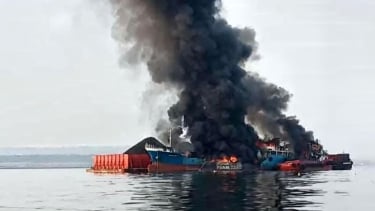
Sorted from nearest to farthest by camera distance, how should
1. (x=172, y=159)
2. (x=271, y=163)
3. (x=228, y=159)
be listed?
1. (x=172, y=159)
2. (x=228, y=159)
3. (x=271, y=163)

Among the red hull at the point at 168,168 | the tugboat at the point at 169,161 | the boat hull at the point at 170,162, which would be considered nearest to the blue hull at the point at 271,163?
the tugboat at the point at 169,161

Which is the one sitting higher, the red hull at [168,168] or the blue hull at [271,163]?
the blue hull at [271,163]

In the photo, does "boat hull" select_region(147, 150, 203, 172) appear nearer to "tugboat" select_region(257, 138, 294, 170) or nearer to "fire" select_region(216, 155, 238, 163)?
"fire" select_region(216, 155, 238, 163)

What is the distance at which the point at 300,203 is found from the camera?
59281mm

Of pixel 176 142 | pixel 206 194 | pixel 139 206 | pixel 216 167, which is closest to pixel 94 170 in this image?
pixel 176 142

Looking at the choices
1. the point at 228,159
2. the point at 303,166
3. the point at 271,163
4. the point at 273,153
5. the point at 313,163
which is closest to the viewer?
the point at 228,159

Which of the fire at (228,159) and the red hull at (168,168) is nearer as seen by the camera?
the red hull at (168,168)

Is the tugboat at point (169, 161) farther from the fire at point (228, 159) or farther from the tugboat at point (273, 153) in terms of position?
the tugboat at point (273, 153)

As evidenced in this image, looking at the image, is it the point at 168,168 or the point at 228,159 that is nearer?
the point at 168,168

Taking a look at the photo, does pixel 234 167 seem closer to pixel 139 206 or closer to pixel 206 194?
pixel 206 194

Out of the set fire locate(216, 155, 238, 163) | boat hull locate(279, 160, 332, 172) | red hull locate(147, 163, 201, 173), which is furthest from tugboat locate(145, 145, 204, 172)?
boat hull locate(279, 160, 332, 172)

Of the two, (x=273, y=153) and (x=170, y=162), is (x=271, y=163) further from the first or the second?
(x=170, y=162)

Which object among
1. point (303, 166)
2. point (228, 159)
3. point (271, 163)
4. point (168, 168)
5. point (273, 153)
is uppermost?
point (273, 153)

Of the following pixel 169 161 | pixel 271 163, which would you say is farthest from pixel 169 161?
pixel 271 163
